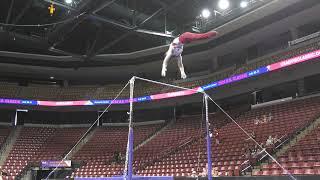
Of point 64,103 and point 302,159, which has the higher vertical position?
point 64,103

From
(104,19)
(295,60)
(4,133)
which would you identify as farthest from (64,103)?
(295,60)

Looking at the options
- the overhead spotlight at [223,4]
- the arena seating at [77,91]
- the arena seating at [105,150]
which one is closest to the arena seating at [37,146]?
the arena seating at [105,150]

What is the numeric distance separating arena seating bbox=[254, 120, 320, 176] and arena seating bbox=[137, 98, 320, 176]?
1261 mm

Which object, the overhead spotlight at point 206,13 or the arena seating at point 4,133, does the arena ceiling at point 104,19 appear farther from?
the arena seating at point 4,133

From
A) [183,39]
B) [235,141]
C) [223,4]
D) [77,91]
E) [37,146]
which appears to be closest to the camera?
[183,39]

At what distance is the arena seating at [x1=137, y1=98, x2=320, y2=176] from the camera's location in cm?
1792

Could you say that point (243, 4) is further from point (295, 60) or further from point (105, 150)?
point (105, 150)

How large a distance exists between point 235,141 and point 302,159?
5713 millimetres

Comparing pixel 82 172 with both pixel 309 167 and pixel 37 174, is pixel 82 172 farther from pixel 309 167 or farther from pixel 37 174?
pixel 309 167

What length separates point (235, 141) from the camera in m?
19.9

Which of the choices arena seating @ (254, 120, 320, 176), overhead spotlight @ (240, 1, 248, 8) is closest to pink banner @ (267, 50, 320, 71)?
overhead spotlight @ (240, 1, 248, 8)

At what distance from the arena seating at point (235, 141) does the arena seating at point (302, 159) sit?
49.7 inches

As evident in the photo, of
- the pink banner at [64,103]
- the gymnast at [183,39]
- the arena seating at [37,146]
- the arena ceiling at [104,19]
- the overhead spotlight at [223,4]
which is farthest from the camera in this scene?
the pink banner at [64,103]

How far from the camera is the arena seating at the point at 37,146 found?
24984mm
